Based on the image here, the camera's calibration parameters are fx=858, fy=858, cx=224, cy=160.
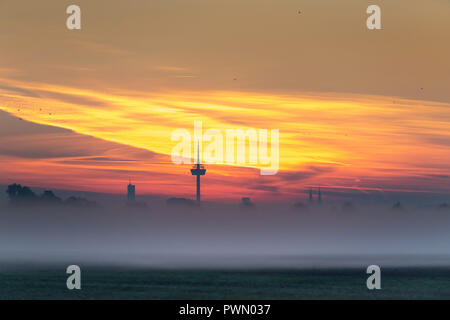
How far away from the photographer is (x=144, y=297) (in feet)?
424

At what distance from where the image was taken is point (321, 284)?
182 m

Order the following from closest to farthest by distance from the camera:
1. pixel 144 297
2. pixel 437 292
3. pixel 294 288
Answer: pixel 144 297 < pixel 437 292 < pixel 294 288
